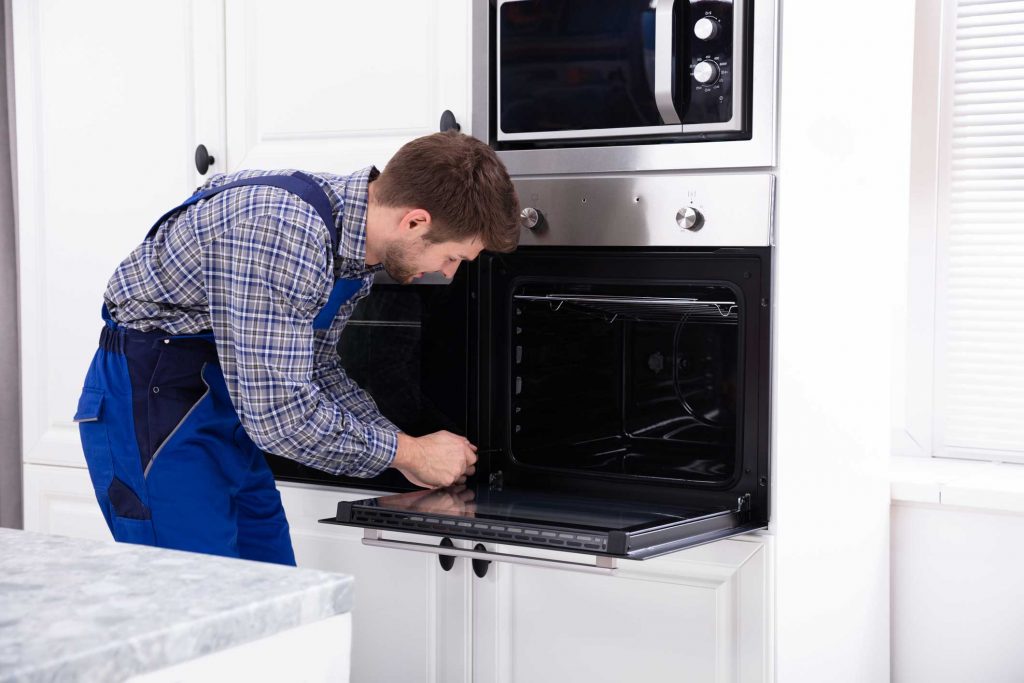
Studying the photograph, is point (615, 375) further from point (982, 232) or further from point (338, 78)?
point (982, 232)

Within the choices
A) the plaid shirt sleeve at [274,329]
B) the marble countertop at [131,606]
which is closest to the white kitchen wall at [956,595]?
the plaid shirt sleeve at [274,329]

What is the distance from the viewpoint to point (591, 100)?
5.55 ft

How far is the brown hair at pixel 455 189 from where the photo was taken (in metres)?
1.57

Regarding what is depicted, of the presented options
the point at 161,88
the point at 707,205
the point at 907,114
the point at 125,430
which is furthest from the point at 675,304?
the point at 161,88

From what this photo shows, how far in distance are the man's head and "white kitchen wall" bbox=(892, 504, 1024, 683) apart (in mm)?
1042

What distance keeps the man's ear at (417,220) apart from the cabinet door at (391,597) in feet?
1.77

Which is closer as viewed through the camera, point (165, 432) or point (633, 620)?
point (165, 432)

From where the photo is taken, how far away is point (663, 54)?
1595 millimetres

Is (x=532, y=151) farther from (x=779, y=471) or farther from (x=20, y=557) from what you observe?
(x=20, y=557)

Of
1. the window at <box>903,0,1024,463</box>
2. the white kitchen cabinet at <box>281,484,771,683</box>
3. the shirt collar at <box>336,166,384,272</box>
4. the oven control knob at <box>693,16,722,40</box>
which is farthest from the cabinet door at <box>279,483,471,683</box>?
the window at <box>903,0,1024,463</box>

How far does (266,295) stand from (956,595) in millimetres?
1431

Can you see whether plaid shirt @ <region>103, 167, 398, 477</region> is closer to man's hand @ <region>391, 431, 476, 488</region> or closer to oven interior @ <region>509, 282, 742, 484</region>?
man's hand @ <region>391, 431, 476, 488</region>

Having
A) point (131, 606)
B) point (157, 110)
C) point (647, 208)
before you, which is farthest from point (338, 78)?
point (131, 606)

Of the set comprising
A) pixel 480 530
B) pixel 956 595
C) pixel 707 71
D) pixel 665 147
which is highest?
pixel 707 71
